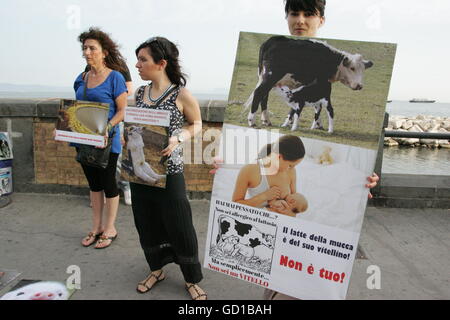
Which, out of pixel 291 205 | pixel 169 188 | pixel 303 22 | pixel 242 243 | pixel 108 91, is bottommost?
pixel 242 243

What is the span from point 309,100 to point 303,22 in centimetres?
57

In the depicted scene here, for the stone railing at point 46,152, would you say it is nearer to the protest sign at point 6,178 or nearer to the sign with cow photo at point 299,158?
the protest sign at point 6,178

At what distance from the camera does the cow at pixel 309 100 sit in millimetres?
1996

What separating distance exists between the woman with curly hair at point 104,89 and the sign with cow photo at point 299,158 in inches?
63.7

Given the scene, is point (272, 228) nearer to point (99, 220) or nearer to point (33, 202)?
point (99, 220)

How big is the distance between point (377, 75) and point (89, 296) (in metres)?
2.68

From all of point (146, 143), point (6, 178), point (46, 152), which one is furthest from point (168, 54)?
point (6, 178)

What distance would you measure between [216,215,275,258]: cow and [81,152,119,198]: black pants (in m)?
1.73

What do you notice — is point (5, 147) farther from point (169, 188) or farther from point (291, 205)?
point (291, 205)

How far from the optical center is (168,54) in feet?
8.57

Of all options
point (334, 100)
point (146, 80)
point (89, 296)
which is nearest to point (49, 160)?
point (89, 296)

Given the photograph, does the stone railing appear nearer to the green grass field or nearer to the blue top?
the blue top

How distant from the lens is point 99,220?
12.7ft

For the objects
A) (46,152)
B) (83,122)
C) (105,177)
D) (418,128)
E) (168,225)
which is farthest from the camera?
(418,128)
